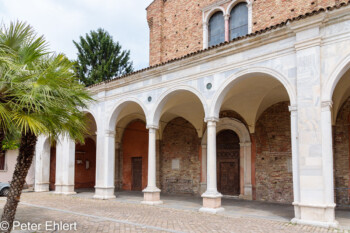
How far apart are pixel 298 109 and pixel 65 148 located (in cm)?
1114

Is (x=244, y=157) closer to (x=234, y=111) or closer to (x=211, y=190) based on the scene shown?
(x=234, y=111)

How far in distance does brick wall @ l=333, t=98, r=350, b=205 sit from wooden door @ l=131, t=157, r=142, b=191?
33.3 feet

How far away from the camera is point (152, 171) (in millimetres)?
11633

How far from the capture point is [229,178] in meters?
14.0

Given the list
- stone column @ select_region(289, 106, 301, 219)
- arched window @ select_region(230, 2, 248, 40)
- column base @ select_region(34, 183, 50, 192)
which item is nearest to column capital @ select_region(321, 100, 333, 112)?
stone column @ select_region(289, 106, 301, 219)

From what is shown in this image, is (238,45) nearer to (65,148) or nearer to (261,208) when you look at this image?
(261,208)

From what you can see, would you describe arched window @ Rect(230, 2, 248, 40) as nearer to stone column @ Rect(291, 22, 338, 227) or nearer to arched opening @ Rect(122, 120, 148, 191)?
stone column @ Rect(291, 22, 338, 227)

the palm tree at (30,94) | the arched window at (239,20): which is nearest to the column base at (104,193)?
the palm tree at (30,94)

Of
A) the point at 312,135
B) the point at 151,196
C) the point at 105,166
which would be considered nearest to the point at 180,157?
the point at 105,166

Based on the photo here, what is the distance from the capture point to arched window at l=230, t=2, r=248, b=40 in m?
13.9

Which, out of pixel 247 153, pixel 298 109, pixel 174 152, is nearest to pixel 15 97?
pixel 298 109

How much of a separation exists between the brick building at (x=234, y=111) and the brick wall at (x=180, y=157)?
0.05 metres

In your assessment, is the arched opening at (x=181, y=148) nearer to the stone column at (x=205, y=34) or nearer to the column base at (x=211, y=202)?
the stone column at (x=205, y=34)

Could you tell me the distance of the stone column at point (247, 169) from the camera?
42.5ft
